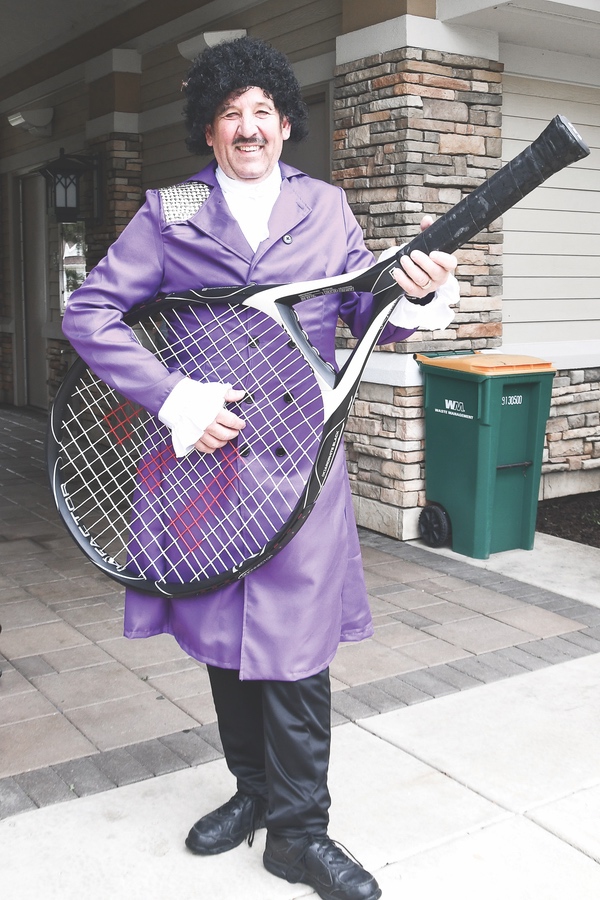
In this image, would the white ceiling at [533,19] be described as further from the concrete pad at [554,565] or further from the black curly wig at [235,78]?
the black curly wig at [235,78]

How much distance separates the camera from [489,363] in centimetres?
528

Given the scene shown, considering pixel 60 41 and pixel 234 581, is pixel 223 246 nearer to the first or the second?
pixel 234 581

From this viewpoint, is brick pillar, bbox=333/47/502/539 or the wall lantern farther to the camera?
the wall lantern

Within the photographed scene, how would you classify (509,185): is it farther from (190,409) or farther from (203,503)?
(203,503)

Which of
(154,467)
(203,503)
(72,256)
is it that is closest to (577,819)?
(203,503)

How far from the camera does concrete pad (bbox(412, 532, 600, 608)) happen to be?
5.00 metres

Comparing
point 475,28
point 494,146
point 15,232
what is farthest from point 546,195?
point 15,232

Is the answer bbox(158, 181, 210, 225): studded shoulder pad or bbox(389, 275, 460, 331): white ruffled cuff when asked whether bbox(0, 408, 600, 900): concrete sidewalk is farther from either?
bbox(158, 181, 210, 225): studded shoulder pad

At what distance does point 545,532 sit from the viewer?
612 cm

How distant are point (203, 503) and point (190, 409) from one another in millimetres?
310

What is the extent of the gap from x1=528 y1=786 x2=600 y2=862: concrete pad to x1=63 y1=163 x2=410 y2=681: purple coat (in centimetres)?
85

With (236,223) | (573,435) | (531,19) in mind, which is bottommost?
(573,435)

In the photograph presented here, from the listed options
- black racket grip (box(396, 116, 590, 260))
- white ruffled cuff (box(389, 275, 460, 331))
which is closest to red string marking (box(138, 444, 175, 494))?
white ruffled cuff (box(389, 275, 460, 331))

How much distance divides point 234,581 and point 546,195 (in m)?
4.89
